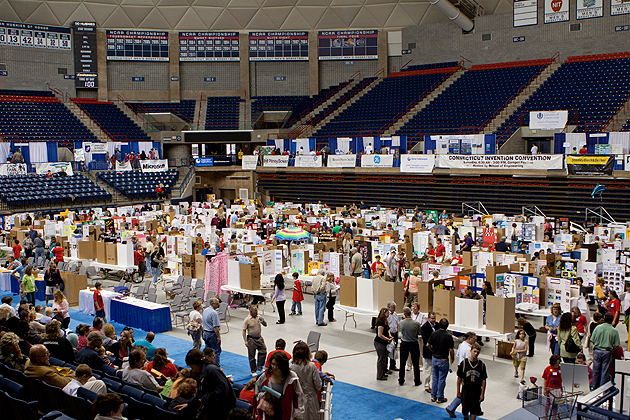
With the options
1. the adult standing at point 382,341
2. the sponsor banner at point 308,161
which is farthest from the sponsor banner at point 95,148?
the adult standing at point 382,341

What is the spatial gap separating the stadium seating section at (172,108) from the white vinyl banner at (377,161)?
15.5 m

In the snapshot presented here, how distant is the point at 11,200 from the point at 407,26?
26592 mm

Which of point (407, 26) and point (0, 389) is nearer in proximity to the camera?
point (0, 389)

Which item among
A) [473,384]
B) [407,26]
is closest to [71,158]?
[407,26]

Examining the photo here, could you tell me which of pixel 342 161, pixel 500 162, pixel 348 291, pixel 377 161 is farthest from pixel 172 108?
pixel 348 291

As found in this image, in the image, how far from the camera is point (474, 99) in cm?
3409

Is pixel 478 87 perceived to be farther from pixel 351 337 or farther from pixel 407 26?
pixel 351 337

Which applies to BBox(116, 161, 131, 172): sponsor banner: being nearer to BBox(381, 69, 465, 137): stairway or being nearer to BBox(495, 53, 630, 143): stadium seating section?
BBox(381, 69, 465, 137): stairway

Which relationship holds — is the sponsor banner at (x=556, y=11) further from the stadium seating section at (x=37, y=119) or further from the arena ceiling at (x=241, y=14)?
the stadium seating section at (x=37, y=119)

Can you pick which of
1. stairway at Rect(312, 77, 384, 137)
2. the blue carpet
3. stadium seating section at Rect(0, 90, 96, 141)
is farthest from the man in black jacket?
stadium seating section at Rect(0, 90, 96, 141)

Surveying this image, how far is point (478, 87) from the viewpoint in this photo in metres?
35.1

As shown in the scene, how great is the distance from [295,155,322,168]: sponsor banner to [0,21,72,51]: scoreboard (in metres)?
18.4

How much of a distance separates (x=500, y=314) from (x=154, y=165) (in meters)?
29.6

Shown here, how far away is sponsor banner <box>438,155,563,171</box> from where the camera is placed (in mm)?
25047
